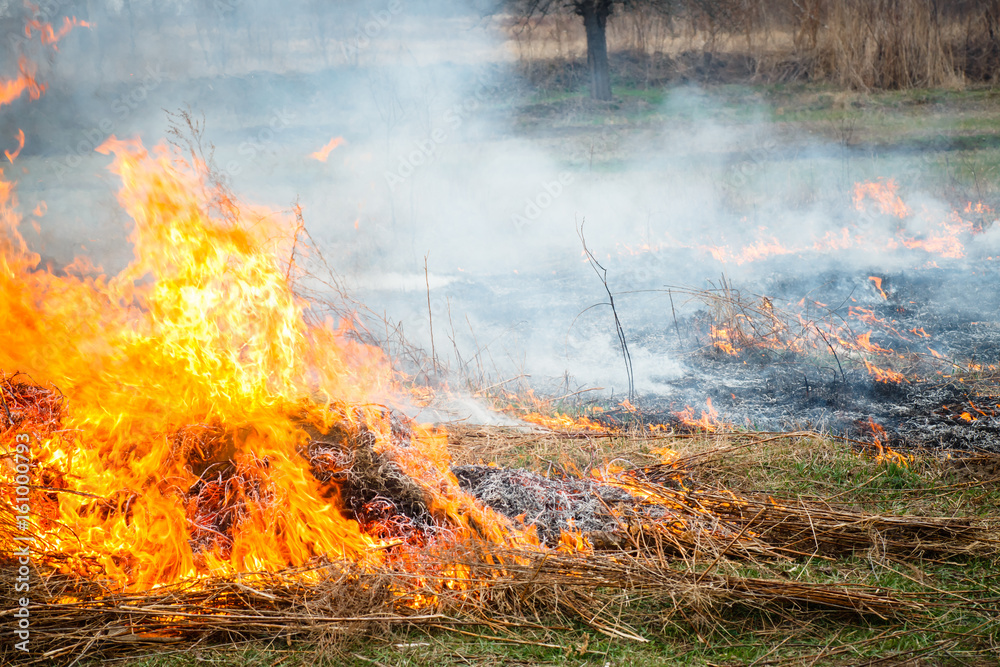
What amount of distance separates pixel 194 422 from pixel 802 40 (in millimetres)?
12674

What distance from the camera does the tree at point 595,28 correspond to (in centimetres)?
1167

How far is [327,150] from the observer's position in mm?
9719

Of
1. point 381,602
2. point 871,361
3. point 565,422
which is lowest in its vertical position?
point 871,361

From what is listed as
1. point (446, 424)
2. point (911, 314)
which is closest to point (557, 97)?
point (911, 314)

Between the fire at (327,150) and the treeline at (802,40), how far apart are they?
13.4 feet

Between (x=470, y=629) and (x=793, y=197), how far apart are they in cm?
828

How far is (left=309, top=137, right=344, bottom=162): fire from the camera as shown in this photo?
31.6 ft

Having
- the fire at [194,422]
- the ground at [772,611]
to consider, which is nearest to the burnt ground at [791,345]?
the ground at [772,611]

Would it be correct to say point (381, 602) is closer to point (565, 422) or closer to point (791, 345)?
point (565, 422)

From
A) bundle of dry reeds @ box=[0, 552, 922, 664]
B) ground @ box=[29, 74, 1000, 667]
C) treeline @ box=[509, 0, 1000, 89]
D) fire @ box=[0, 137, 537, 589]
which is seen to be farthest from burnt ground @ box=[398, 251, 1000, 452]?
treeline @ box=[509, 0, 1000, 89]

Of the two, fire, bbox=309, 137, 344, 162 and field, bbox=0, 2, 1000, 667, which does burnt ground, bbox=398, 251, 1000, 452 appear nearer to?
field, bbox=0, 2, 1000, 667

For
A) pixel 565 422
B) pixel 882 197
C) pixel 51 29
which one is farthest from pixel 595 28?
pixel 565 422

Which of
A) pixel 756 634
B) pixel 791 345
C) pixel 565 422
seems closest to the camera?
pixel 756 634

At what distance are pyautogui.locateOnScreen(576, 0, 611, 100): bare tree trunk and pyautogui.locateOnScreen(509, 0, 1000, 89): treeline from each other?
1.86 feet
